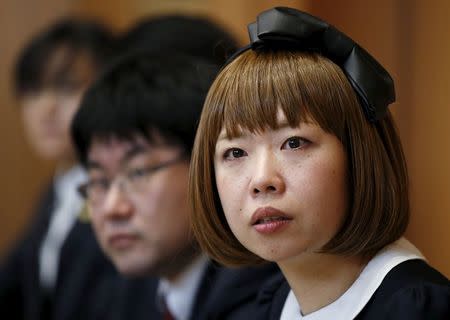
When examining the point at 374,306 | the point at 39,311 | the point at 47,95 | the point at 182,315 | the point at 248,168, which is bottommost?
the point at 39,311

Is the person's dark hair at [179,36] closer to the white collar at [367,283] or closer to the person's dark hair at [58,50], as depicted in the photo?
the person's dark hair at [58,50]

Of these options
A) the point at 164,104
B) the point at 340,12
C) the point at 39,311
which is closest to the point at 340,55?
the point at 340,12

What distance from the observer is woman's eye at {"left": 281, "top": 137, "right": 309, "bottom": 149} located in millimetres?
667

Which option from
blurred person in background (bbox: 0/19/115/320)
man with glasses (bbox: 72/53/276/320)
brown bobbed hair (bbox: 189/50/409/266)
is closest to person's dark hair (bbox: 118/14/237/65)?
blurred person in background (bbox: 0/19/115/320)

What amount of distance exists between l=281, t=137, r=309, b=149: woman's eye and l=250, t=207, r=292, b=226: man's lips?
0.18 feet

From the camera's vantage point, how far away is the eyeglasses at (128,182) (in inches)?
43.8

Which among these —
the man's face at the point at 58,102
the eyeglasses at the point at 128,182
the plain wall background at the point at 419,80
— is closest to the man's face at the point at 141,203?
the eyeglasses at the point at 128,182

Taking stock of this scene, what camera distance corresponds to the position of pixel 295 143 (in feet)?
2.19

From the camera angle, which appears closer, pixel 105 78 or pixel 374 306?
pixel 374 306

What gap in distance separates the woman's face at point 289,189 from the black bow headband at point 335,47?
48mm

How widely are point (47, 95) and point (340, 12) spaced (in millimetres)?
1176

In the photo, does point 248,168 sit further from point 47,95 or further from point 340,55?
point 47,95

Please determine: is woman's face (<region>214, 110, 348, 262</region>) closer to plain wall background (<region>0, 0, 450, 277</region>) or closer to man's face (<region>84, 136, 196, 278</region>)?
plain wall background (<region>0, 0, 450, 277</region>)

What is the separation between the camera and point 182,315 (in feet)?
3.76
